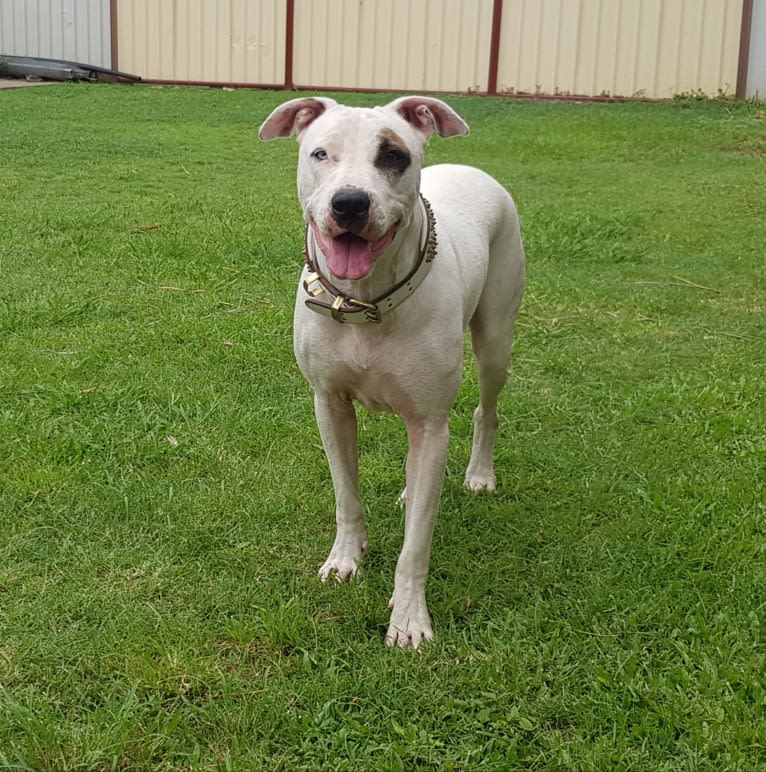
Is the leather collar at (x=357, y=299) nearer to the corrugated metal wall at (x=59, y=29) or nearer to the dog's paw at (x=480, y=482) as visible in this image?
the dog's paw at (x=480, y=482)

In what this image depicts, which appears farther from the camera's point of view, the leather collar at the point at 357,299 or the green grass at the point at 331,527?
the leather collar at the point at 357,299

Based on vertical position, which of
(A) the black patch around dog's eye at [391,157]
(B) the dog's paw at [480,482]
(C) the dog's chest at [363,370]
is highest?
(A) the black patch around dog's eye at [391,157]

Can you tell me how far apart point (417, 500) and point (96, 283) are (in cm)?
368

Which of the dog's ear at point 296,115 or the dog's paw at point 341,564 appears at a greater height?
the dog's ear at point 296,115

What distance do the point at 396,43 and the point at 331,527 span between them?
1288cm

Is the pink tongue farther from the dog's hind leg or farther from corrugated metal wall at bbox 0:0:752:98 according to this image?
corrugated metal wall at bbox 0:0:752:98

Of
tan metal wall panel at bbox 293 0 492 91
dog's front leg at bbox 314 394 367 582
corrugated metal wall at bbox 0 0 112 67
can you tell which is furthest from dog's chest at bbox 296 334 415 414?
corrugated metal wall at bbox 0 0 112 67

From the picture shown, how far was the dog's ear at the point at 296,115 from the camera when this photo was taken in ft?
10.6

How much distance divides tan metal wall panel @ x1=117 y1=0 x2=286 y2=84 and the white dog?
43.3 feet

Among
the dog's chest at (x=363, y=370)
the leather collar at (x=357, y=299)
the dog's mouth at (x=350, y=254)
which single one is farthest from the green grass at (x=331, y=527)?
the dog's mouth at (x=350, y=254)

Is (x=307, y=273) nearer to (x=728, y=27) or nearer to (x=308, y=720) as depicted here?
(x=308, y=720)

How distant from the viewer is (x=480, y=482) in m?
4.20

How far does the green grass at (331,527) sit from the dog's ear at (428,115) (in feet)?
4.65

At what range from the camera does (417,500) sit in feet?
10.5
